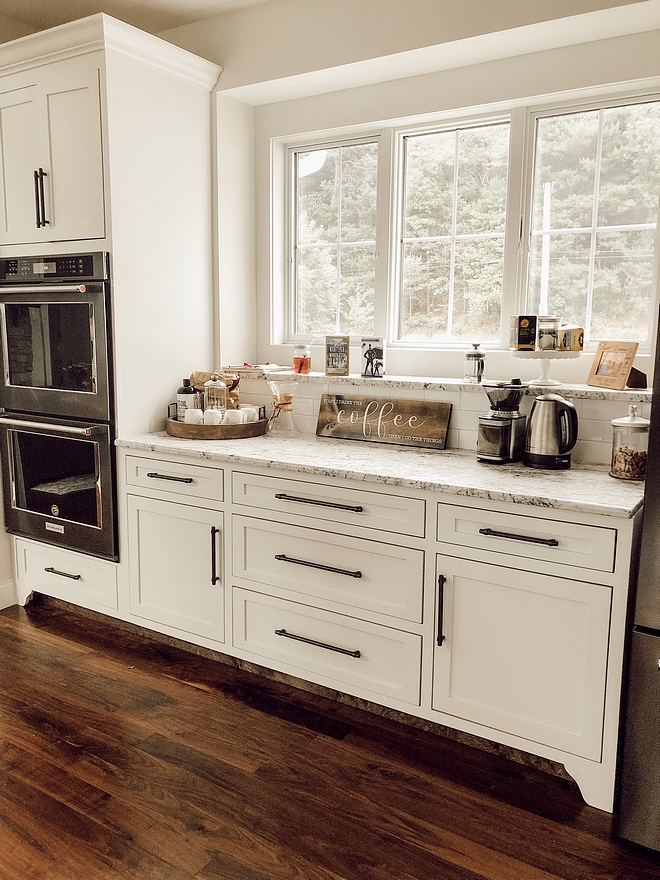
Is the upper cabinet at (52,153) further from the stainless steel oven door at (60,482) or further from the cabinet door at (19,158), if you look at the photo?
the stainless steel oven door at (60,482)

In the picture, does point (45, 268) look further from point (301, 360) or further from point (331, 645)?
point (331, 645)

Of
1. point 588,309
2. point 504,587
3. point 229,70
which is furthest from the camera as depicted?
point 229,70

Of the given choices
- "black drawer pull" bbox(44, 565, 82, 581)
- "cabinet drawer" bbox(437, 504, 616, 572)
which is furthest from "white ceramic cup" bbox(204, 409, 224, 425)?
"cabinet drawer" bbox(437, 504, 616, 572)

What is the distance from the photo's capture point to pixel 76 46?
9.04ft

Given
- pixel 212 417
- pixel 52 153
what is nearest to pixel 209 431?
pixel 212 417

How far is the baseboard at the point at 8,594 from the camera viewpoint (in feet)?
11.0

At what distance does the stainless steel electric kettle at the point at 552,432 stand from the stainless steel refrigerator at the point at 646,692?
55 centimetres

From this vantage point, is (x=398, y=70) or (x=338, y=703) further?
(x=398, y=70)

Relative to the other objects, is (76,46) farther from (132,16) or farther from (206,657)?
(206,657)

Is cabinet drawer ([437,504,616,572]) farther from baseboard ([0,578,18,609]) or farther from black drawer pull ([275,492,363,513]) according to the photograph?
baseboard ([0,578,18,609])

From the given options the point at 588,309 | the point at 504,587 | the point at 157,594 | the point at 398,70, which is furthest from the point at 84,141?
the point at 504,587

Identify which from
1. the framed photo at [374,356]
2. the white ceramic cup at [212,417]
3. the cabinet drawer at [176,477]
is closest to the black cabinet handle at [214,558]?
→ the cabinet drawer at [176,477]

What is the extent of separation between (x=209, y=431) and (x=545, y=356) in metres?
1.36

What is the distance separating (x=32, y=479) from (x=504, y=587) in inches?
85.5
